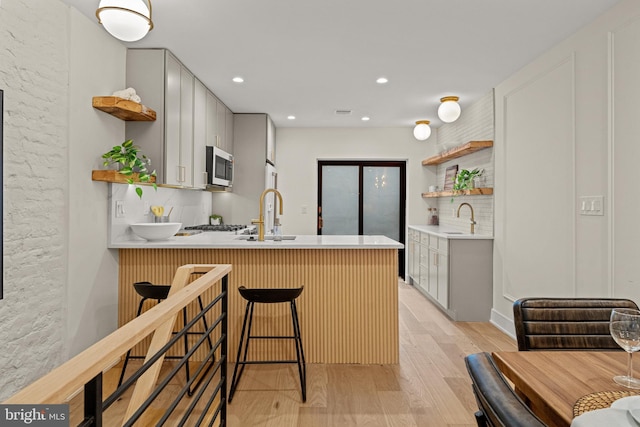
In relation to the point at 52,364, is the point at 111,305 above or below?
above

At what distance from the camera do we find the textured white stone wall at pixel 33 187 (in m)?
2.02

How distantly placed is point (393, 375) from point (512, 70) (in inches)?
116

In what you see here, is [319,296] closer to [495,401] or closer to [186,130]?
[186,130]

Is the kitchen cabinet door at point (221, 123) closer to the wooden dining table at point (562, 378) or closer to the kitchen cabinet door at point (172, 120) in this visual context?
the kitchen cabinet door at point (172, 120)

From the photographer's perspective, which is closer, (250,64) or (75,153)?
(75,153)

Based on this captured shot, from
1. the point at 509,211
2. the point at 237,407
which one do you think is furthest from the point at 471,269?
the point at 237,407

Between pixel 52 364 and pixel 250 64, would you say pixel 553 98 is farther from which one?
pixel 52 364

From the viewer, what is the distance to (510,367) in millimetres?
1185

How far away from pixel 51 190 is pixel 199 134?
5.93 feet

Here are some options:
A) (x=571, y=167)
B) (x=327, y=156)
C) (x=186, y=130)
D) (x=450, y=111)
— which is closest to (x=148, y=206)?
(x=186, y=130)

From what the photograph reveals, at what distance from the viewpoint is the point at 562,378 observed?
1.10m

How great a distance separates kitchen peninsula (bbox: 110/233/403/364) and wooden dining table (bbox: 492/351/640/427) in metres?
1.68

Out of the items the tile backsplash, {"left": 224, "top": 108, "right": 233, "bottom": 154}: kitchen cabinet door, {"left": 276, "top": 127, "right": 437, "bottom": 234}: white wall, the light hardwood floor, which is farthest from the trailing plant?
{"left": 276, "top": 127, "right": 437, "bottom": 234}: white wall

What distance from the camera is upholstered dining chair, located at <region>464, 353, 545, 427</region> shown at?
0.61 metres
